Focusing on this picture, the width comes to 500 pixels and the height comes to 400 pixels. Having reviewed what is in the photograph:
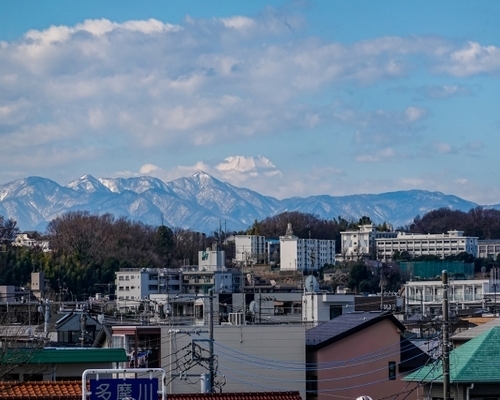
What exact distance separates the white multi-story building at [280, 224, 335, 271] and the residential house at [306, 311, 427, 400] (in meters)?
94.6

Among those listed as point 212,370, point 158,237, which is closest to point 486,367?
point 212,370

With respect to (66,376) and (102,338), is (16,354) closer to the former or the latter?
(66,376)

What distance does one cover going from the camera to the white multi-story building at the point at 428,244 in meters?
148

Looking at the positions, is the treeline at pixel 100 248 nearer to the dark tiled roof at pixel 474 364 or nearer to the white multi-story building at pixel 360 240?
the white multi-story building at pixel 360 240

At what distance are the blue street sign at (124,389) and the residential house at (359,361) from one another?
15651mm

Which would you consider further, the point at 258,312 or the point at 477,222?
the point at 477,222

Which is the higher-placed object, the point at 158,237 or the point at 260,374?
the point at 158,237

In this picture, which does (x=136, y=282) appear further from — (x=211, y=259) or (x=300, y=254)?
(x=300, y=254)

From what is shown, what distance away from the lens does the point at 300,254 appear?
Answer: 425 ft

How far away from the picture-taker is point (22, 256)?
3130 inches

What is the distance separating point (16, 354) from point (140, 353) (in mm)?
9598

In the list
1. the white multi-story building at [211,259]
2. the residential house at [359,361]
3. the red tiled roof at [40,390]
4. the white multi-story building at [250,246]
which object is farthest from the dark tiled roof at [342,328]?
the white multi-story building at [250,246]

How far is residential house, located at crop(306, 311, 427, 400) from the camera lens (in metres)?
→ 25.7

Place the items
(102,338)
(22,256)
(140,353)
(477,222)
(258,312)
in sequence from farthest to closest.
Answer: (477,222) < (22,256) < (258,312) < (102,338) < (140,353)
